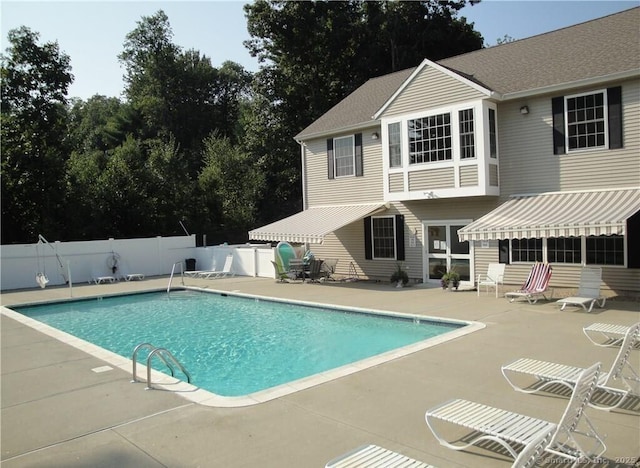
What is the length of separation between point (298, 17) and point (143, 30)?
1037 inches

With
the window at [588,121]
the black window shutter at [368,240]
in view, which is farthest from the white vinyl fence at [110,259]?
the window at [588,121]

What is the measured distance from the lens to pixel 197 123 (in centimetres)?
5053

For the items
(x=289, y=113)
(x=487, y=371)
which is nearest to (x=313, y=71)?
(x=289, y=113)

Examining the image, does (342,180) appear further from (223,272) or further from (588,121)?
(588,121)

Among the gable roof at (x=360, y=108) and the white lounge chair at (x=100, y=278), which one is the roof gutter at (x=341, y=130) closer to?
the gable roof at (x=360, y=108)

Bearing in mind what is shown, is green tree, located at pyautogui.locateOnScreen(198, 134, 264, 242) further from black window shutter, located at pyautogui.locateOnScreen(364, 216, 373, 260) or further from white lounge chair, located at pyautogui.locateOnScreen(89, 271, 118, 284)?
black window shutter, located at pyautogui.locateOnScreen(364, 216, 373, 260)

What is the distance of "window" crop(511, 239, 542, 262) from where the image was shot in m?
15.3

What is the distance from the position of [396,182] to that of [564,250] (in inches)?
229

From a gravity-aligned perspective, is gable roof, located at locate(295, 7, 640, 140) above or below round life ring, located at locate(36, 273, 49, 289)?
above

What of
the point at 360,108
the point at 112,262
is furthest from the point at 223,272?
the point at 360,108

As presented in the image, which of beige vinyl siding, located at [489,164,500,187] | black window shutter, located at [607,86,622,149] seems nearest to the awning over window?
beige vinyl siding, located at [489,164,500,187]

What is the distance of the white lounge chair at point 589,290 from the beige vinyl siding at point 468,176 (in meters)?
4.26

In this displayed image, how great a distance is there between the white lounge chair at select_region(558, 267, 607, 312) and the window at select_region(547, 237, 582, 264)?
1721 millimetres

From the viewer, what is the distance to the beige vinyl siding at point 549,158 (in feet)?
44.2
